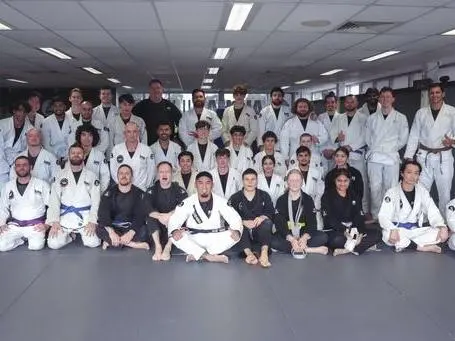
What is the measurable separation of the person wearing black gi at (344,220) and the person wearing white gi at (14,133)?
131 inches

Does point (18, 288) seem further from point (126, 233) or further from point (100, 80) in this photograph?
point (100, 80)

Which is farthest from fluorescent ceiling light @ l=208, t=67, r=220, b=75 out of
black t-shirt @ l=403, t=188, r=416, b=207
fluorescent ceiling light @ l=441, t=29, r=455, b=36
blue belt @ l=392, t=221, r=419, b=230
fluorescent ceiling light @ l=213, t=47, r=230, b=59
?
blue belt @ l=392, t=221, r=419, b=230

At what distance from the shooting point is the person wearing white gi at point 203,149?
491 centimetres

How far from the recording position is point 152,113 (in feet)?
17.9

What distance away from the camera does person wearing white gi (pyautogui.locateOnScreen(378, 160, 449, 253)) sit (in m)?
3.98

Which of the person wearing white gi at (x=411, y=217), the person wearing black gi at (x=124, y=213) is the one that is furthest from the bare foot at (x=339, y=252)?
the person wearing black gi at (x=124, y=213)

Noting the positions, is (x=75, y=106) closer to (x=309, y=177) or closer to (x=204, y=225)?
(x=204, y=225)

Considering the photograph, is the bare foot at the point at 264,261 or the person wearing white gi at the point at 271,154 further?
the person wearing white gi at the point at 271,154

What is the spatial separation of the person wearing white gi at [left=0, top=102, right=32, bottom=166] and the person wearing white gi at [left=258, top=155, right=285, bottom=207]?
2680 millimetres

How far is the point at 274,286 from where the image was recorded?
10.3 feet

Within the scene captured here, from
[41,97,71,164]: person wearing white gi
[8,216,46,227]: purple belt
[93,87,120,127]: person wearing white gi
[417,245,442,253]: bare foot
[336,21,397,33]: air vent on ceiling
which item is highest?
[336,21,397,33]: air vent on ceiling

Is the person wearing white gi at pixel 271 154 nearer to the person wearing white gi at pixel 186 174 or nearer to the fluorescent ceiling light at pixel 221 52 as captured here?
the person wearing white gi at pixel 186 174

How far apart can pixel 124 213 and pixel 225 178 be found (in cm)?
104

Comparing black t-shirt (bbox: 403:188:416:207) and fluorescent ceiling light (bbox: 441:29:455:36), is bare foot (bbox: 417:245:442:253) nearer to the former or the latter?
black t-shirt (bbox: 403:188:416:207)
